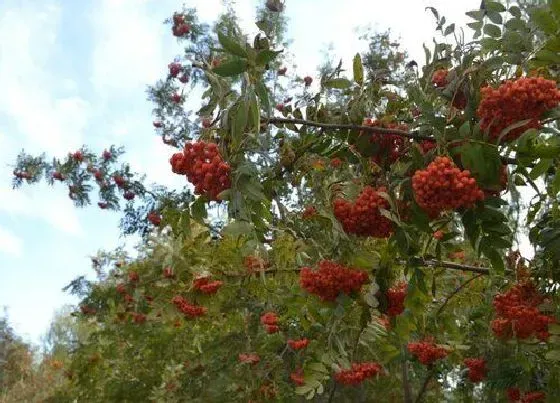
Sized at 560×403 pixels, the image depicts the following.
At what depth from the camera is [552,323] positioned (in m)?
3.01

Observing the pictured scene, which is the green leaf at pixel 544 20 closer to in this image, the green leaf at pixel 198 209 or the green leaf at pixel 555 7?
the green leaf at pixel 555 7

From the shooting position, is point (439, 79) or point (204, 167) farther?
point (439, 79)

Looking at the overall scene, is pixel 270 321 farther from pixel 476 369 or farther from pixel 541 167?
pixel 541 167

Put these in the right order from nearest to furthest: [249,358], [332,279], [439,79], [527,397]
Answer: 1. [332,279]
2. [439,79]
3. [527,397]
4. [249,358]

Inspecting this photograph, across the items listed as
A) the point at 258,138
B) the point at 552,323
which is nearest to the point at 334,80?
the point at 258,138

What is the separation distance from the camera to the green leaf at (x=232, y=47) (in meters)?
2.12

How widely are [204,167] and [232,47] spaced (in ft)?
1.38

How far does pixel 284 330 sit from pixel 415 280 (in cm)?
420

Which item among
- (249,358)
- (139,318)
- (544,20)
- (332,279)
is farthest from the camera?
(139,318)

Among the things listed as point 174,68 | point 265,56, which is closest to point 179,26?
point 174,68

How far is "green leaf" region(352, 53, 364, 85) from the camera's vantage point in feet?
9.42

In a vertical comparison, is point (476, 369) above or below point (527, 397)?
above

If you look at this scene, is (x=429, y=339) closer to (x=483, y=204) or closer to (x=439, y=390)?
(x=483, y=204)

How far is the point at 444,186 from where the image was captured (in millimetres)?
2043
